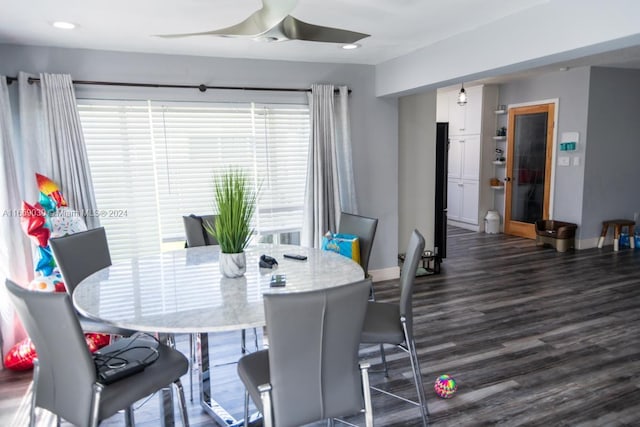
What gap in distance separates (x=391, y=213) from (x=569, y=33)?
2.64 m

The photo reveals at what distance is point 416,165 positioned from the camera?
16.7 ft

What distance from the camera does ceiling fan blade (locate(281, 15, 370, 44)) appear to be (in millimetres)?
2057

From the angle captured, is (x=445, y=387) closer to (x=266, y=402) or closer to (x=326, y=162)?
(x=266, y=402)

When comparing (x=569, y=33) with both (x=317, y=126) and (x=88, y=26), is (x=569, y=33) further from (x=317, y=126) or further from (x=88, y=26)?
(x=88, y=26)

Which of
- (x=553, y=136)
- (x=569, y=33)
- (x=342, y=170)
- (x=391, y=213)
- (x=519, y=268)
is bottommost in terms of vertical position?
(x=519, y=268)

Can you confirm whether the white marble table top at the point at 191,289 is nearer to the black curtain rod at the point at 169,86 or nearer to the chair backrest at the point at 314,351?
the chair backrest at the point at 314,351

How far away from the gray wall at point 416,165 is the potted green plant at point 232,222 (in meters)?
3.14

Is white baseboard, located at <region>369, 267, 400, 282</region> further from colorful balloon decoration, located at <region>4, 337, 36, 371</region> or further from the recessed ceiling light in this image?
the recessed ceiling light

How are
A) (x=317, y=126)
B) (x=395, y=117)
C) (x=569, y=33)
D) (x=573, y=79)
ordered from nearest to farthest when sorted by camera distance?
(x=569, y=33) < (x=317, y=126) < (x=395, y=117) < (x=573, y=79)

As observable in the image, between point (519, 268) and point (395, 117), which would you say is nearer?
point (395, 117)

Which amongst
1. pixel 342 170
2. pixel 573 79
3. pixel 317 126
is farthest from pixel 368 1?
pixel 573 79

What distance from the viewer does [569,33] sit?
244cm

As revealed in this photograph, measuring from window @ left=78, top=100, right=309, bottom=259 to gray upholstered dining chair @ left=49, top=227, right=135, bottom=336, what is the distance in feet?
3.16

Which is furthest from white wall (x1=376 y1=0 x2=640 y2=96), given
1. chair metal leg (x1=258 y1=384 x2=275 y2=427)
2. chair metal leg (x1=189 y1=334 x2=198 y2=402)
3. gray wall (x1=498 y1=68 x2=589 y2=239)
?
gray wall (x1=498 y1=68 x2=589 y2=239)
